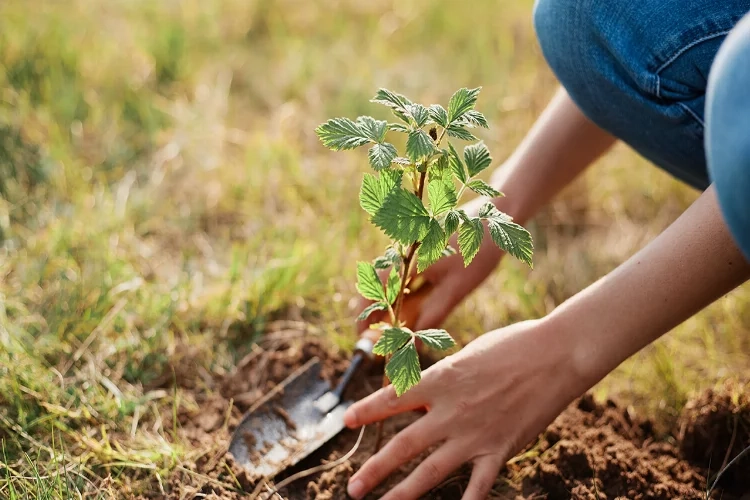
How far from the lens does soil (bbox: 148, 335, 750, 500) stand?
1393mm

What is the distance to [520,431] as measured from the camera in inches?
50.3

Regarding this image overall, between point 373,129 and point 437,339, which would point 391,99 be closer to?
point 373,129

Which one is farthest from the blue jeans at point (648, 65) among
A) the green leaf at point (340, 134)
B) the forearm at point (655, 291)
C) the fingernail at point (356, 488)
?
the fingernail at point (356, 488)

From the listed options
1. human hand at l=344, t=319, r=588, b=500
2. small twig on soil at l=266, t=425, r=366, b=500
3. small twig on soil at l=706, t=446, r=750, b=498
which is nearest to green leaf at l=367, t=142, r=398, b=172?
human hand at l=344, t=319, r=588, b=500

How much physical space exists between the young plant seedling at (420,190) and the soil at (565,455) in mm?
381

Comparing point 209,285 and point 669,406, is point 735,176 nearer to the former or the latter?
point 669,406

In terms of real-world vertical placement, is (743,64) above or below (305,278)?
above

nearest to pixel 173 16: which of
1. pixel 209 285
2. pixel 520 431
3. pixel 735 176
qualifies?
pixel 209 285

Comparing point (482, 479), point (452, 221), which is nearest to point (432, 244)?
point (452, 221)

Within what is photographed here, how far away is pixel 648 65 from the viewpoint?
4.29 ft

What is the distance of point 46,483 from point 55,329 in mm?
447

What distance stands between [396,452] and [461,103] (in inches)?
24.0

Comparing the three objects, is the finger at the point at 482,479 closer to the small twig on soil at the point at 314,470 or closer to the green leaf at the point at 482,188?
the small twig on soil at the point at 314,470

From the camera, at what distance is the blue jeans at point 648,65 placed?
127 centimetres
